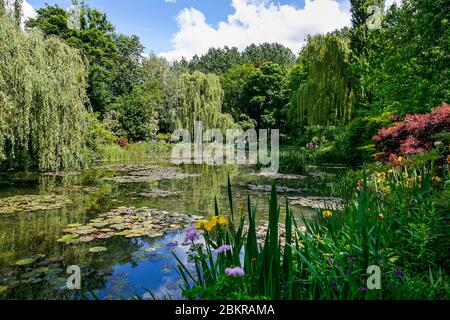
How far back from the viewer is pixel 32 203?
5.82 metres

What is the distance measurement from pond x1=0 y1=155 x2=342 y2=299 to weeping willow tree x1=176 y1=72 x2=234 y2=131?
12.0 meters

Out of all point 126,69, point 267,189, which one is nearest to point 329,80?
point 267,189

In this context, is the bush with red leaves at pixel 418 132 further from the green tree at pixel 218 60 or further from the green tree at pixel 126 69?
the green tree at pixel 218 60

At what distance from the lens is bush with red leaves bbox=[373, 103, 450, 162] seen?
4727 mm

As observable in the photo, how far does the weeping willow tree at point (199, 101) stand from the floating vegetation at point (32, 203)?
14.5 meters

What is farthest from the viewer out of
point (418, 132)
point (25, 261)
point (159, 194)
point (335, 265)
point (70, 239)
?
point (159, 194)

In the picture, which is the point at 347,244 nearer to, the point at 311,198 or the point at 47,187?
the point at 311,198

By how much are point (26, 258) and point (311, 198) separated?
495cm

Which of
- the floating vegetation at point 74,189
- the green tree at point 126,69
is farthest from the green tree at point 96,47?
the floating vegetation at point 74,189

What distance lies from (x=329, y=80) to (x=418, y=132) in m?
9.57

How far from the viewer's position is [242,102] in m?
29.5

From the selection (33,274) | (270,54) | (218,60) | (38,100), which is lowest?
(33,274)

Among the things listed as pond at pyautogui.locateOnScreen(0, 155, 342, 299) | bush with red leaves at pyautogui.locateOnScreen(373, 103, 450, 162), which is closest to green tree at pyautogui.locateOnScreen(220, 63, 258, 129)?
pond at pyautogui.locateOnScreen(0, 155, 342, 299)

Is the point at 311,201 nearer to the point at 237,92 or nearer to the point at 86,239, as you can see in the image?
the point at 86,239
